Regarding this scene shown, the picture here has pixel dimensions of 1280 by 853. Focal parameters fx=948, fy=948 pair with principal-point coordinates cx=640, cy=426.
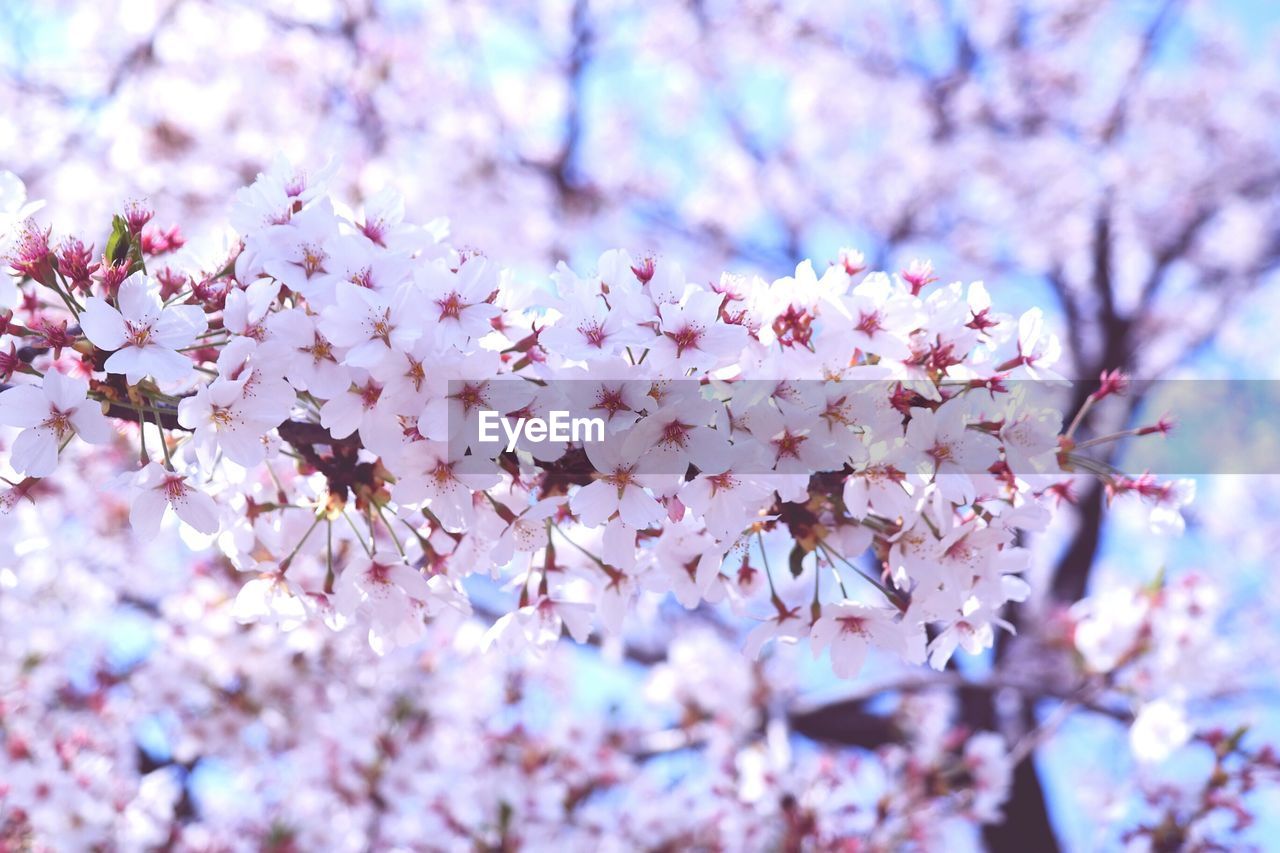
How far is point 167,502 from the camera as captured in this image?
4.16 ft

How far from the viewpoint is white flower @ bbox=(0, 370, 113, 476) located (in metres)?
1.14

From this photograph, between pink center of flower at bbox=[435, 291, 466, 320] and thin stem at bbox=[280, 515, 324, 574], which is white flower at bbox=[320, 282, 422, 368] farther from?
thin stem at bbox=[280, 515, 324, 574]

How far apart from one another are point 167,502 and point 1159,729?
10.3ft

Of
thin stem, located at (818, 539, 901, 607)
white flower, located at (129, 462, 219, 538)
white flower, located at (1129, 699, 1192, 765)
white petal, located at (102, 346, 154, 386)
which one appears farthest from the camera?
white flower, located at (1129, 699, 1192, 765)

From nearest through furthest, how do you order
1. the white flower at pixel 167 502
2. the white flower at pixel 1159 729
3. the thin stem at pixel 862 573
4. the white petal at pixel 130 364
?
the white petal at pixel 130 364, the white flower at pixel 167 502, the thin stem at pixel 862 573, the white flower at pixel 1159 729

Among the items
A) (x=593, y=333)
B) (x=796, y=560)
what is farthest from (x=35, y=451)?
(x=796, y=560)

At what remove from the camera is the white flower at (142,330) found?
3.69 ft

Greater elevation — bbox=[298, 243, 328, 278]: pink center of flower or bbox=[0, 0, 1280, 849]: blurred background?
bbox=[0, 0, 1280, 849]: blurred background

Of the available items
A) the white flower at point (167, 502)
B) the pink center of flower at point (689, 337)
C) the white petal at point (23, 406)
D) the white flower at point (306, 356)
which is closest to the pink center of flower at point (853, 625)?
the pink center of flower at point (689, 337)

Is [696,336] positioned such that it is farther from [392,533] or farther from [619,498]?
[392,533]

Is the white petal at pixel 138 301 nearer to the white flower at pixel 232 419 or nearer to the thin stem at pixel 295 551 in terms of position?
the white flower at pixel 232 419

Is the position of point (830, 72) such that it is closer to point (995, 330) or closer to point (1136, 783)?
point (1136, 783)

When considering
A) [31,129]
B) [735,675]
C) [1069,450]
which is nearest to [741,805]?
[735,675]

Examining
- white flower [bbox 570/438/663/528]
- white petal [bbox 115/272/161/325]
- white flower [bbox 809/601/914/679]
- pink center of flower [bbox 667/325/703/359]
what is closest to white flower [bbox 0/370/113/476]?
white petal [bbox 115/272/161/325]
